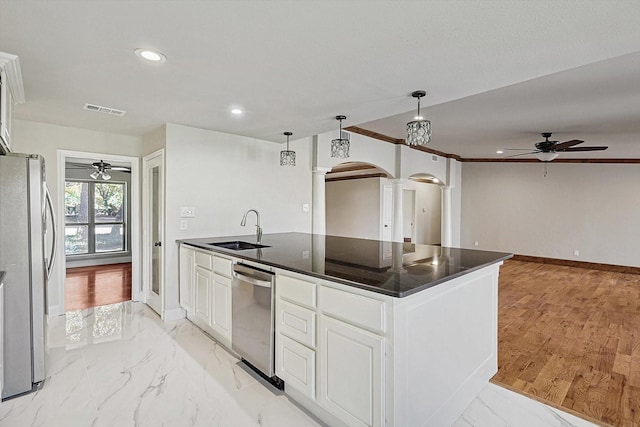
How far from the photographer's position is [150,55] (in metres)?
1.99

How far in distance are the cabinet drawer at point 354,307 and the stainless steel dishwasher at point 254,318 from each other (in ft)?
1.79

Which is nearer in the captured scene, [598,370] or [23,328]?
[23,328]

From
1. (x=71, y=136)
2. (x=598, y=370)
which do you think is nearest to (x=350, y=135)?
(x=71, y=136)

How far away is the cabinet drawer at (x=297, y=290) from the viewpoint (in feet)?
6.41

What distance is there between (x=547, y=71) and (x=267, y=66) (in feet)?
5.80

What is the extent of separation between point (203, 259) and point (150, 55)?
188 cm

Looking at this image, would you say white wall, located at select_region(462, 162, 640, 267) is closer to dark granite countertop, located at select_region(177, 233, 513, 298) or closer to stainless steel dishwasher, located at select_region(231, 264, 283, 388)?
dark granite countertop, located at select_region(177, 233, 513, 298)

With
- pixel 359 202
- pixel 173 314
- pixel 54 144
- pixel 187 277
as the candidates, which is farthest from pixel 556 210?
pixel 54 144

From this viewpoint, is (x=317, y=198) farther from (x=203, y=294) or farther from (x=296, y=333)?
(x=296, y=333)

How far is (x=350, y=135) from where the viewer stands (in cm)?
546

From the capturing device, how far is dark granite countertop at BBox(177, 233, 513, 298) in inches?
66.1

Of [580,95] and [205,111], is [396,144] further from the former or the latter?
[205,111]

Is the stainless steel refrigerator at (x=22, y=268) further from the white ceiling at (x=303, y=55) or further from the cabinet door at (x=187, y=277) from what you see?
the cabinet door at (x=187, y=277)

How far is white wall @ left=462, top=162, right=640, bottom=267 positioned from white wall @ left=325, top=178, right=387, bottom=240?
2.51m
